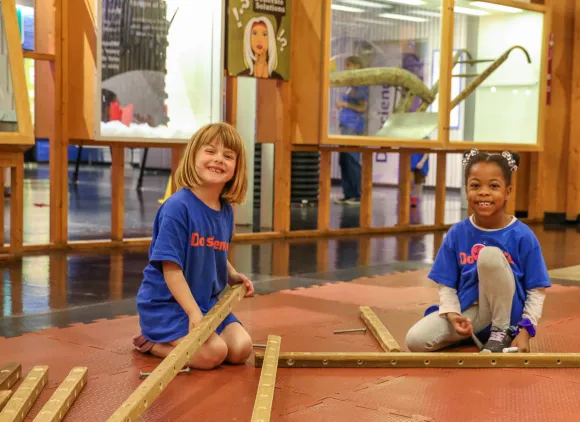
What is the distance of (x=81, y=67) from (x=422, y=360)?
14.2ft

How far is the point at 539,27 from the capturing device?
10094mm

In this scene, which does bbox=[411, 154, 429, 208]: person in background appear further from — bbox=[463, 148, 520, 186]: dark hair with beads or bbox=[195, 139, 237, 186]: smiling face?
bbox=[195, 139, 237, 186]: smiling face

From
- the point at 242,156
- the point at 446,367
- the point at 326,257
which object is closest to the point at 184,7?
the point at 326,257

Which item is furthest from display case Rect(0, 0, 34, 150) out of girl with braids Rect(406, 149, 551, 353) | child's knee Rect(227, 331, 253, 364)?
girl with braids Rect(406, 149, 551, 353)

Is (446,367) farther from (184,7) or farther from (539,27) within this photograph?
(539,27)

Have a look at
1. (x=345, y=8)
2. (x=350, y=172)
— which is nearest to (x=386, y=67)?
(x=345, y=8)

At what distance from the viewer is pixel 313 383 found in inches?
126

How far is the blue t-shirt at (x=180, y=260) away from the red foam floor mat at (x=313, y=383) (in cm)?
17

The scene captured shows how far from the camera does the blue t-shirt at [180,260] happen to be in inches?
135

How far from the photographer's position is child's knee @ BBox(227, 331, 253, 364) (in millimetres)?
3445

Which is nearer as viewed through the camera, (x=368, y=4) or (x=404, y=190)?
(x=368, y=4)

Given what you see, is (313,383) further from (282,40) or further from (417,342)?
(282,40)

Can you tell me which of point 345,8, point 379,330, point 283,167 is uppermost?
point 345,8

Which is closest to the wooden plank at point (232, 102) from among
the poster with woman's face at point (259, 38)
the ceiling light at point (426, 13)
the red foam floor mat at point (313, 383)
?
the poster with woman's face at point (259, 38)
